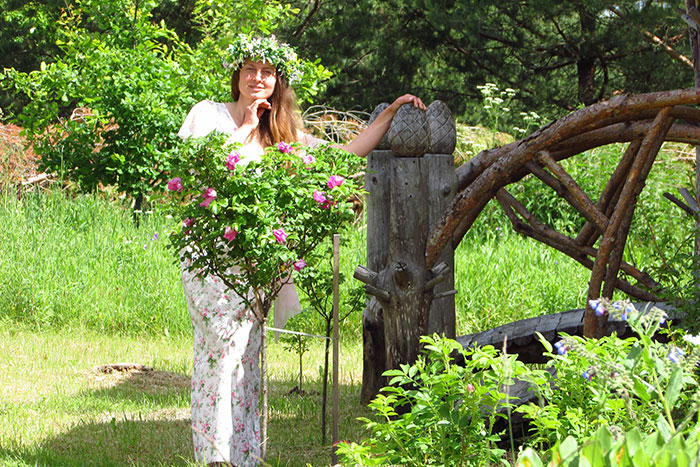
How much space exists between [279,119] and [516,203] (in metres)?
1.23

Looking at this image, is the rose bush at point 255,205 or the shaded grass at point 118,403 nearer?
the rose bush at point 255,205

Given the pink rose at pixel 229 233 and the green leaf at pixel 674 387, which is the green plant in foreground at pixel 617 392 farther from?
the pink rose at pixel 229 233

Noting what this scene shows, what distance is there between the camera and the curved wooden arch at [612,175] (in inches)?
127

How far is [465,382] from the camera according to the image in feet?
8.16

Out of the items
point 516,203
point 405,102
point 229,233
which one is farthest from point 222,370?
point 516,203

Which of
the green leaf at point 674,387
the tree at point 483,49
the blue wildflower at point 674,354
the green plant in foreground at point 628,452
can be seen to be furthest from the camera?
the tree at point 483,49

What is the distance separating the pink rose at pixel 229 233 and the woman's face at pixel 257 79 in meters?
0.78

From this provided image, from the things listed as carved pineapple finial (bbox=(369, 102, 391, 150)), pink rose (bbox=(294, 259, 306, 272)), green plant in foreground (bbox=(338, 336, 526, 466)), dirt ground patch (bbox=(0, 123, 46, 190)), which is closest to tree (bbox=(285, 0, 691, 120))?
dirt ground patch (bbox=(0, 123, 46, 190))

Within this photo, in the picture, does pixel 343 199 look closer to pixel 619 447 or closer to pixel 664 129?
pixel 664 129

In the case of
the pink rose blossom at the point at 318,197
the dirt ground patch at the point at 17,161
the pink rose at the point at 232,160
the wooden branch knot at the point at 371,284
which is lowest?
the wooden branch knot at the point at 371,284

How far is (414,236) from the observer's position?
144 inches

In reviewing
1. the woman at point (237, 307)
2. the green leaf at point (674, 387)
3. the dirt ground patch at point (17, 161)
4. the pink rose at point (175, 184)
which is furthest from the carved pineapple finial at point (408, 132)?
the dirt ground patch at point (17, 161)

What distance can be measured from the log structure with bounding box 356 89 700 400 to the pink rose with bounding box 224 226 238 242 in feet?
2.34

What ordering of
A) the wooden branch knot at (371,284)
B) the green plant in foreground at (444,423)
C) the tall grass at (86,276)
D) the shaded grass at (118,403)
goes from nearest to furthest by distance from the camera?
the green plant in foreground at (444,423), the wooden branch knot at (371,284), the shaded grass at (118,403), the tall grass at (86,276)
